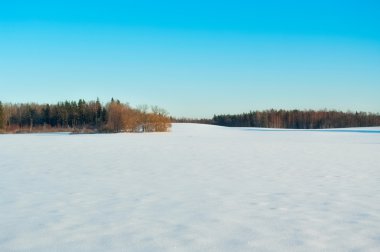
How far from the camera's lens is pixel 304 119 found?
3652 inches

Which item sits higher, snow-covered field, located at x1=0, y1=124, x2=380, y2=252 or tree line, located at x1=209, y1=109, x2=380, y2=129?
tree line, located at x1=209, y1=109, x2=380, y2=129

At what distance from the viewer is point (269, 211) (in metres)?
5.25

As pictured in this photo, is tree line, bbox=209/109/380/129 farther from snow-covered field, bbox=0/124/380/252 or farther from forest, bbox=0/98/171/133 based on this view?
snow-covered field, bbox=0/124/380/252

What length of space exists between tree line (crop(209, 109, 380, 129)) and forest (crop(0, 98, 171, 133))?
137 feet

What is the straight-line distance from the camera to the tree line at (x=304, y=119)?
86.7 metres

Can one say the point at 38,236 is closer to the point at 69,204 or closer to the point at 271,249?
the point at 69,204

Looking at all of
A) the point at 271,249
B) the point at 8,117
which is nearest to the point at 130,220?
the point at 271,249

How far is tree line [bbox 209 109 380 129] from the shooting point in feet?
284

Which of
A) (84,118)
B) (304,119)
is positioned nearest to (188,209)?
(84,118)

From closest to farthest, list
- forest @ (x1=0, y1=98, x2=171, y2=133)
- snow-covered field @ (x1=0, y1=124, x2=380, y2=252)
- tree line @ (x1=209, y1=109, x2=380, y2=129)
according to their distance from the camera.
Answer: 1. snow-covered field @ (x1=0, y1=124, x2=380, y2=252)
2. forest @ (x1=0, y1=98, x2=171, y2=133)
3. tree line @ (x1=209, y1=109, x2=380, y2=129)

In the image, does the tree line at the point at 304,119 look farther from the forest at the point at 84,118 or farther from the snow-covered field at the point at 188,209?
the snow-covered field at the point at 188,209

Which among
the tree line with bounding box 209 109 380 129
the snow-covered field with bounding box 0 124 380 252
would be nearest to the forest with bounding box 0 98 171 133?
the snow-covered field with bounding box 0 124 380 252

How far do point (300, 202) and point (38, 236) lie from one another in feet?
13.1

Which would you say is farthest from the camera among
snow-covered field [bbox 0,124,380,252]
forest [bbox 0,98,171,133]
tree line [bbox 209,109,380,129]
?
tree line [bbox 209,109,380,129]
